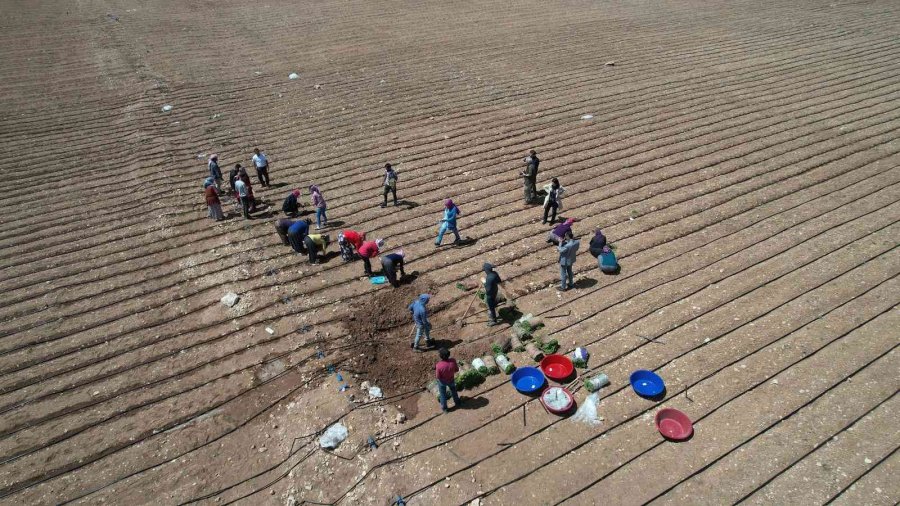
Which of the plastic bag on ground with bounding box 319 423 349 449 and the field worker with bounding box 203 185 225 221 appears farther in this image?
the field worker with bounding box 203 185 225 221

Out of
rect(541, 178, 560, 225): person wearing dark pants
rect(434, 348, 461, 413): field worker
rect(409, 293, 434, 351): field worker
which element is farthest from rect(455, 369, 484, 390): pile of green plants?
rect(541, 178, 560, 225): person wearing dark pants

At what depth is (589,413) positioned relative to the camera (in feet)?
24.7

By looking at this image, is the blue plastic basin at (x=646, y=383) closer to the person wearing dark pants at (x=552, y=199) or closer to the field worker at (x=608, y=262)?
the field worker at (x=608, y=262)

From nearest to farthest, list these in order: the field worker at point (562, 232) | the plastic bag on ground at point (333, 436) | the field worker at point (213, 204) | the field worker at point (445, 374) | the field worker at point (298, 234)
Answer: the field worker at point (445, 374) < the plastic bag on ground at point (333, 436) < the field worker at point (562, 232) < the field worker at point (298, 234) < the field worker at point (213, 204)

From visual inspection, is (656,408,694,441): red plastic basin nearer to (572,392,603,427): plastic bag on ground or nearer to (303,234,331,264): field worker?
(572,392,603,427): plastic bag on ground

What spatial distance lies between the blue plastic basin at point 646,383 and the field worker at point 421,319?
11.3ft

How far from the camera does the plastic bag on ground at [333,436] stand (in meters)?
7.35

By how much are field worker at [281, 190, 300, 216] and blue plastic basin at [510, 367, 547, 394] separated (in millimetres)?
7564

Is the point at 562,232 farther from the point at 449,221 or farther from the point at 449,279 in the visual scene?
the point at 449,279

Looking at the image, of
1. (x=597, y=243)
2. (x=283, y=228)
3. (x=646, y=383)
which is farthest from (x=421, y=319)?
(x=283, y=228)

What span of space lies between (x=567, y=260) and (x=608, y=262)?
1.27m

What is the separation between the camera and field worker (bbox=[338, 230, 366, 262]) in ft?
36.1

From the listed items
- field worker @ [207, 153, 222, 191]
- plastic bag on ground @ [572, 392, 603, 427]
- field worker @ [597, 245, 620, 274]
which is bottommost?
plastic bag on ground @ [572, 392, 603, 427]

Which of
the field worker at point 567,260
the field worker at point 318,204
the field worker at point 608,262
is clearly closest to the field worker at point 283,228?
the field worker at point 318,204
